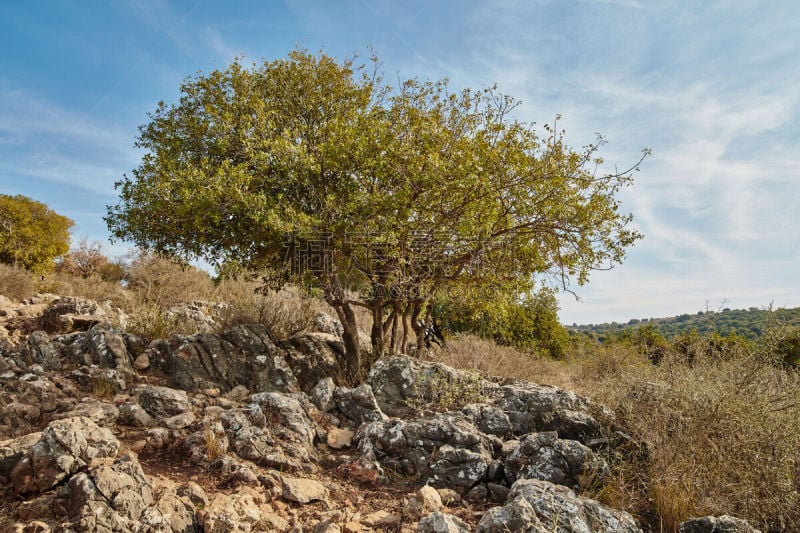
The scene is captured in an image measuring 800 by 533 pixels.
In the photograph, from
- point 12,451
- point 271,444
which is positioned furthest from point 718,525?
point 12,451

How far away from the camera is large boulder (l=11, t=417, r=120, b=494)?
152 inches

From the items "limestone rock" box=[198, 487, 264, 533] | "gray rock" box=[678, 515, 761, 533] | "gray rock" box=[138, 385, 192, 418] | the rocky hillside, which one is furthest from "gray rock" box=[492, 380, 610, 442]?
"gray rock" box=[138, 385, 192, 418]

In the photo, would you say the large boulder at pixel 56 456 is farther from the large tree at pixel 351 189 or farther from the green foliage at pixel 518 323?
the green foliage at pixel 518 323

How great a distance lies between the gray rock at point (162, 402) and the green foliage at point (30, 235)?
1711 cm

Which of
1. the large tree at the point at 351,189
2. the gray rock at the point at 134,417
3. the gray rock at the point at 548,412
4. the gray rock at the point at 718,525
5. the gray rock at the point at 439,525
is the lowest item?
the gray rock at the point at 439,525

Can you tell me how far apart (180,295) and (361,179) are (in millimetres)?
9231

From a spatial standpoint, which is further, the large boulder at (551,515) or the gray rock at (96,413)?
the gray rock at (96,413)

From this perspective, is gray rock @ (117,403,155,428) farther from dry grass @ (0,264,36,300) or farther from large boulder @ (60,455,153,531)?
dry grass @ (0,264,36,300)

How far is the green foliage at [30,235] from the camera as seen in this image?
19094 millimetres

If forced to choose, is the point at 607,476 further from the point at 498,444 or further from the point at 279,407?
the point at 279,407

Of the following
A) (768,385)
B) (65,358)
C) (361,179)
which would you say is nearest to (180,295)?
(65,358)

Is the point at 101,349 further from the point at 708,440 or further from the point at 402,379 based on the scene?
the point at 708,440

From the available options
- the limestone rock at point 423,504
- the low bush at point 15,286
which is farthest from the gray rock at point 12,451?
the low bush at point 15,286

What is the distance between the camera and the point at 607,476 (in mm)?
4957
